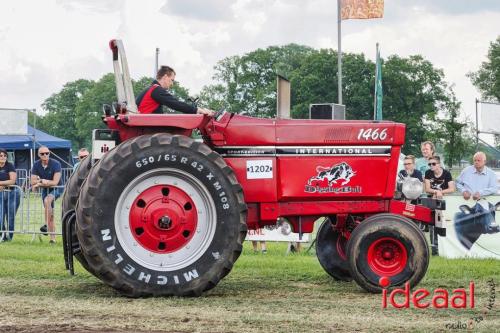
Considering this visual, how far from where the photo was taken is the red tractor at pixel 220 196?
771cm

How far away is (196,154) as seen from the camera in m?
7.80

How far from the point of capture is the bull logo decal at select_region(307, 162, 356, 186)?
8414mm

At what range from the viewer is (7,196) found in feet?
49.4

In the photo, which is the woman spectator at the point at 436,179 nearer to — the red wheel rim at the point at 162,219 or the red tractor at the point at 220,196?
the red tractor at the point at 220,196

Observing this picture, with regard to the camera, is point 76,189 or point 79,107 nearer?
point 76,189

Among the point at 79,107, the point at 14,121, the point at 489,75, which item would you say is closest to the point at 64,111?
the point at 79,107

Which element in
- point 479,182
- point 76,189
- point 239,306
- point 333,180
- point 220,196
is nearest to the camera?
point 239,306

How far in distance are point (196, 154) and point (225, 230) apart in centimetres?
70

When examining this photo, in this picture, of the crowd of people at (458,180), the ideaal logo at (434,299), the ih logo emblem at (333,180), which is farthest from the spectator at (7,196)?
the ideaal logo at (434,299)

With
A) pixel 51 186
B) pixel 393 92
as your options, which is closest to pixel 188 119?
pixel 51 186

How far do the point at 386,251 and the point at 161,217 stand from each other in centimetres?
210

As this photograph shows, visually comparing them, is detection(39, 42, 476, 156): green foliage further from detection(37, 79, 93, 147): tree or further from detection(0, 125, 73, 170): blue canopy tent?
detection(0, 125, 73, 170): blue canopy tent

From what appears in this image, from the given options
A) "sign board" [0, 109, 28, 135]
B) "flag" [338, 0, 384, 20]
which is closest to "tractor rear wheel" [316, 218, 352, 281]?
"flag" [338, 0, 384, 20]

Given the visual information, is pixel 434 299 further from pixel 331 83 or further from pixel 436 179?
pixel 331 83
